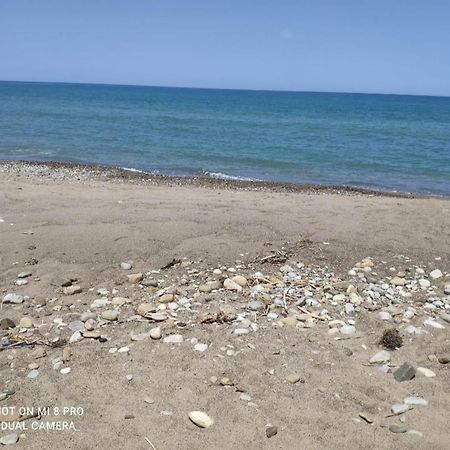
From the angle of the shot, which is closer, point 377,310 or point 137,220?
point 377,310

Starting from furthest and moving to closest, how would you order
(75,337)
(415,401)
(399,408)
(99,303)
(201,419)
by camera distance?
(99,303) < (75,337) < (415,401) < (399,408) < (201,419)

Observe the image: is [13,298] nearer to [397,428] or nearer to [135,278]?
[135,278]

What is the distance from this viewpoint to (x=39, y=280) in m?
6.31

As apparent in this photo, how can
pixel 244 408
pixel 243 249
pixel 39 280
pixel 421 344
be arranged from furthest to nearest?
pixel 243 249 < pixel 39 280 < pixel 421 344 < pixel 244 408

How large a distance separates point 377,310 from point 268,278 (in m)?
1.45

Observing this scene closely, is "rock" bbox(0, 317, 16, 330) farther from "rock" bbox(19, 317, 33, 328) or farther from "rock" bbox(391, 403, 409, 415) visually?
"rock" bbox(391, 403, 409, 415)

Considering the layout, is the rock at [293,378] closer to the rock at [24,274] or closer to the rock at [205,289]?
the rock at [205,289]

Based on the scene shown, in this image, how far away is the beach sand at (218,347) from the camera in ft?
12.4

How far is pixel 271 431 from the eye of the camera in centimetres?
373

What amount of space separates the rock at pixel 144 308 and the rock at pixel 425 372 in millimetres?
2882

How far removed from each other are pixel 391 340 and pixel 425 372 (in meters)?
0.50

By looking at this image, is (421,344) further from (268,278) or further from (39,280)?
(39,280)

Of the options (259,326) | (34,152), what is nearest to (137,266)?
(259,326)

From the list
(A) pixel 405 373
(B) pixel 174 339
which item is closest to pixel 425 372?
(A) pixel 405 373
